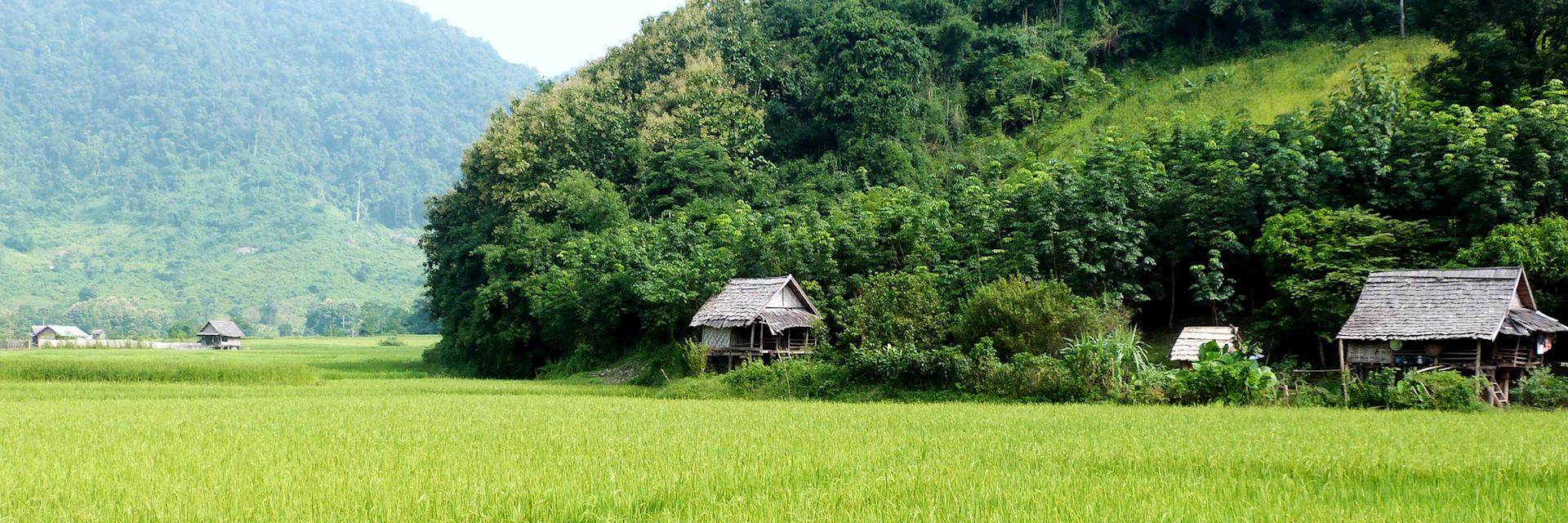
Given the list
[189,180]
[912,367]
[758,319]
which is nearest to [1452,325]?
[912,367]

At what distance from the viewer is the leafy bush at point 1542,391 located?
55.9ft

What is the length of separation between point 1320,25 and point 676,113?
23853 millimetres

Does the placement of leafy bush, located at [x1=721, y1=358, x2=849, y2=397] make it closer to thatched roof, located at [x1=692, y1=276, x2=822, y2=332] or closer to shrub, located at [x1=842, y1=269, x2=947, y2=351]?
shrub, located at [x1=842, y1=269, x2=947, y2=351]

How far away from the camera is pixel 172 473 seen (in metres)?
8.57

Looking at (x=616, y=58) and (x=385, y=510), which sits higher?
(x=616, y=58)

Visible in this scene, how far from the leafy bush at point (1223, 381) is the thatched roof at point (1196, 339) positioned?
2656 millimetres

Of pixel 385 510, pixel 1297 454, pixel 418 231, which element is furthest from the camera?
pixel 418 231

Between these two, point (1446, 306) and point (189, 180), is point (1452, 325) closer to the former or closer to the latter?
point (1446, 306)

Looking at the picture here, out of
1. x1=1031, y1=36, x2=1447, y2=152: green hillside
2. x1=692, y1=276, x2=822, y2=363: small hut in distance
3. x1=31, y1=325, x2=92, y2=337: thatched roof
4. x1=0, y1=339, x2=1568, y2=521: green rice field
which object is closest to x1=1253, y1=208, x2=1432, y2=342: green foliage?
x1=0, y1=339, x2=1568, y2=521: green rice field

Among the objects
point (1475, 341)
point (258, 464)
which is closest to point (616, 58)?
point (1475, 341)

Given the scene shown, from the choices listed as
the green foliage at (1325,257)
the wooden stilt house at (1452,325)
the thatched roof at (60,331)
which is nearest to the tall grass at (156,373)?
the green foliage at (1325,257)

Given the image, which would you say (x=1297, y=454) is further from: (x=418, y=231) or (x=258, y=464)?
(x=418, y=231)

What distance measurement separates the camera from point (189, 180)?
13212 cm

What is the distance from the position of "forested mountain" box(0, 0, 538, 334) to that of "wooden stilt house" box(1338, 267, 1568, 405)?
9595cm
